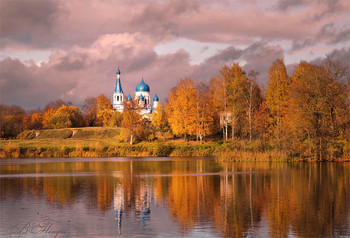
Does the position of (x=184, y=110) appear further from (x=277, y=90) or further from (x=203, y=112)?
(x=277, y=90)

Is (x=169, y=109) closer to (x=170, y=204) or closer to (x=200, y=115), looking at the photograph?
(x=200, y=115)

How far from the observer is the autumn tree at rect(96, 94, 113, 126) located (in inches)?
5212

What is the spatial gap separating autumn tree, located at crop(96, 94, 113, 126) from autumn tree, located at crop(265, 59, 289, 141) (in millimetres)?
65956

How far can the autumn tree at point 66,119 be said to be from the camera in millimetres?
116556

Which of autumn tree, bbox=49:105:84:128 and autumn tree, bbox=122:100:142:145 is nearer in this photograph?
autumn tree, bbox=122:100:142:145

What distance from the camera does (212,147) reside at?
236ft

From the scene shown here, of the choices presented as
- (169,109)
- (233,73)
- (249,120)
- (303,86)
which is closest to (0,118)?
(169,109)

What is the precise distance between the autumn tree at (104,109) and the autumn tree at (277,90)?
A: 216ft

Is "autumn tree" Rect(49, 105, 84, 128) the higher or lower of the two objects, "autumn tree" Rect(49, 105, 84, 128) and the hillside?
the higher

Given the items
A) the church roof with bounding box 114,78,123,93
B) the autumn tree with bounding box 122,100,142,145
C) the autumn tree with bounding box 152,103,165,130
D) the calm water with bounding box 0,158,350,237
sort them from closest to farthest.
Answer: the calm water with bounding box 0,158,350,237
the autumn tree with bounding box 122,100,142,145
the autumn tree with bounding box 152,103,165,130
the church roof with bounding box 114,78,123,93

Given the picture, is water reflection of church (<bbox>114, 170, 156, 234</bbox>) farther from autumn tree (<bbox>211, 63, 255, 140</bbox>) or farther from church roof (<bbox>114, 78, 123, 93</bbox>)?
church roof (<bbox>114, 78, 123, 93</bbox>)

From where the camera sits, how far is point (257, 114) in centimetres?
7431

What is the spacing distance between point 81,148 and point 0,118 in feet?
173

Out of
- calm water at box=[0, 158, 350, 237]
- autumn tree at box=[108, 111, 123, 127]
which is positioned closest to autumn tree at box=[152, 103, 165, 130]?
autumn tree at box=[108, 111, 123, 127]
